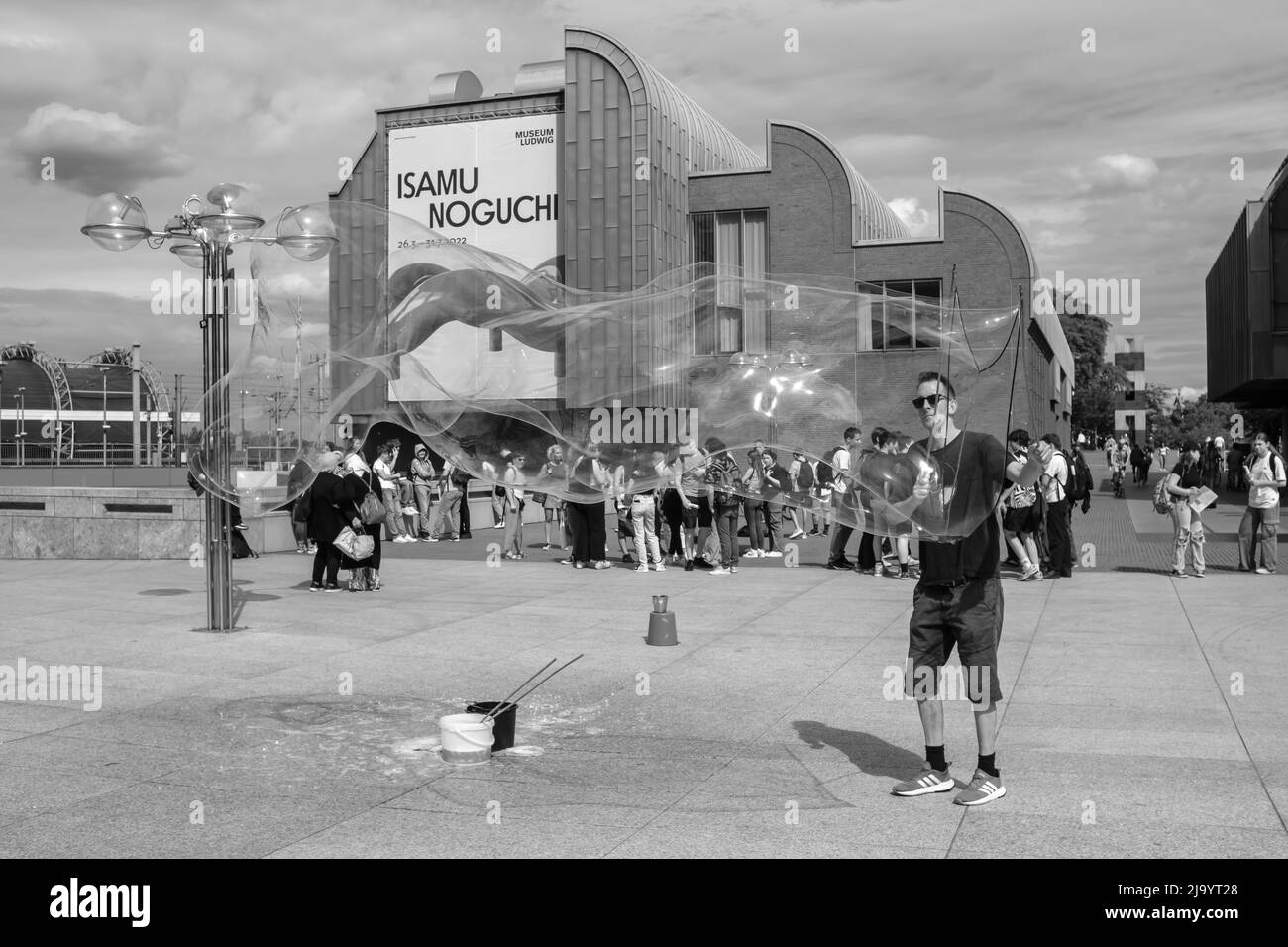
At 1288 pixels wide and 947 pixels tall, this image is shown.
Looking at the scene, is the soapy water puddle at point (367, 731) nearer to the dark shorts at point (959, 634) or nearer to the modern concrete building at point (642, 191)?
the dark shorts at point (959, 634)

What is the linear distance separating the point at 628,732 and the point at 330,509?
8280 mm

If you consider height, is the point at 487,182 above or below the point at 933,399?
above

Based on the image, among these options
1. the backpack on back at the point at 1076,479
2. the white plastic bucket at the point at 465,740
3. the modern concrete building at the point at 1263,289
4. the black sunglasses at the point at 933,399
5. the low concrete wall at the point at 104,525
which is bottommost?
the white plastic bucket at the point at 465,740

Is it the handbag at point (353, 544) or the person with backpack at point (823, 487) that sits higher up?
the person with backpack at point (823, 487)

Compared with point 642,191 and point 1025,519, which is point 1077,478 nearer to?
point 1025,519

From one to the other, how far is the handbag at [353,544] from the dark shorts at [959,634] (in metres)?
9.63

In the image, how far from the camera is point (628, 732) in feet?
25.6

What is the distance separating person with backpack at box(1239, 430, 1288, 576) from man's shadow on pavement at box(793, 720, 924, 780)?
36.8ft

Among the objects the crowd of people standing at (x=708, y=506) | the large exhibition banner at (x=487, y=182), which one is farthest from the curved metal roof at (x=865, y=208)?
the crowd of people standing at (x=708, y=506)

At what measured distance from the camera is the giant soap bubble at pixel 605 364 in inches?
290

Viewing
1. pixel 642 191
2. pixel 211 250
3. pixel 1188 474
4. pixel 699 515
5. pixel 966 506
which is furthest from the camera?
pixel 642 191

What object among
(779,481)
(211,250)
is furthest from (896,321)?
(211,250)
